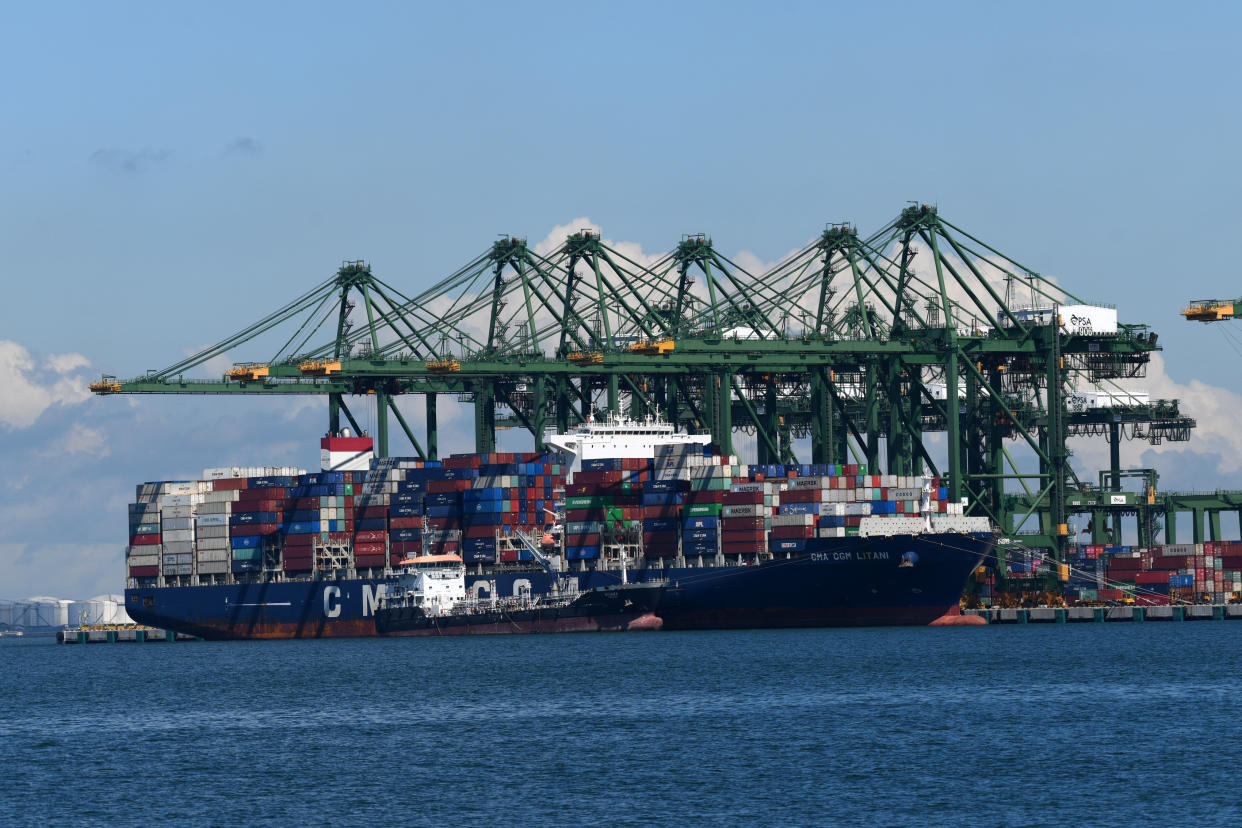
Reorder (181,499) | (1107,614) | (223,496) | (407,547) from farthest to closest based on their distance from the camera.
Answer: (181,499), (223,496), (1107,614), (407,547)

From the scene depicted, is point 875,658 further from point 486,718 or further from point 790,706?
point 486,718

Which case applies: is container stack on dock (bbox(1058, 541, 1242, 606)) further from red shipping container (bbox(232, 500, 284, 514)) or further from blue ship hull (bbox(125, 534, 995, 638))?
red shipping container (bbox(232, 500, 284, 514))

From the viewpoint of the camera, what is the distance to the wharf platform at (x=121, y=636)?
120875 mm

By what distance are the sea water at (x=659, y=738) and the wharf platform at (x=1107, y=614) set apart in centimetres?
1853

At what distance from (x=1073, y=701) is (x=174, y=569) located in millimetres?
64044

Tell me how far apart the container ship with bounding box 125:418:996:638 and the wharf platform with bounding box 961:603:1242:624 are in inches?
288

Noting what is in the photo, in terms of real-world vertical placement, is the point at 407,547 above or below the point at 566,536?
below

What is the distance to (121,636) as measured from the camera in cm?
13162

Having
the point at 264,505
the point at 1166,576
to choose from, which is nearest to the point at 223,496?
the point at 264,505

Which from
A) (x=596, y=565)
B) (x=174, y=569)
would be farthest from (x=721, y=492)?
(x=174, y=569)

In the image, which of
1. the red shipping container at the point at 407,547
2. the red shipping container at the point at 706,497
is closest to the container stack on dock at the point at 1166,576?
the red shipping container at the point at 706,497

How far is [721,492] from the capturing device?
9112cm

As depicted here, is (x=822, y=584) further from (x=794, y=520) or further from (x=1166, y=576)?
(x=1166, y=576)

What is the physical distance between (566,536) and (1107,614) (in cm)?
2995
